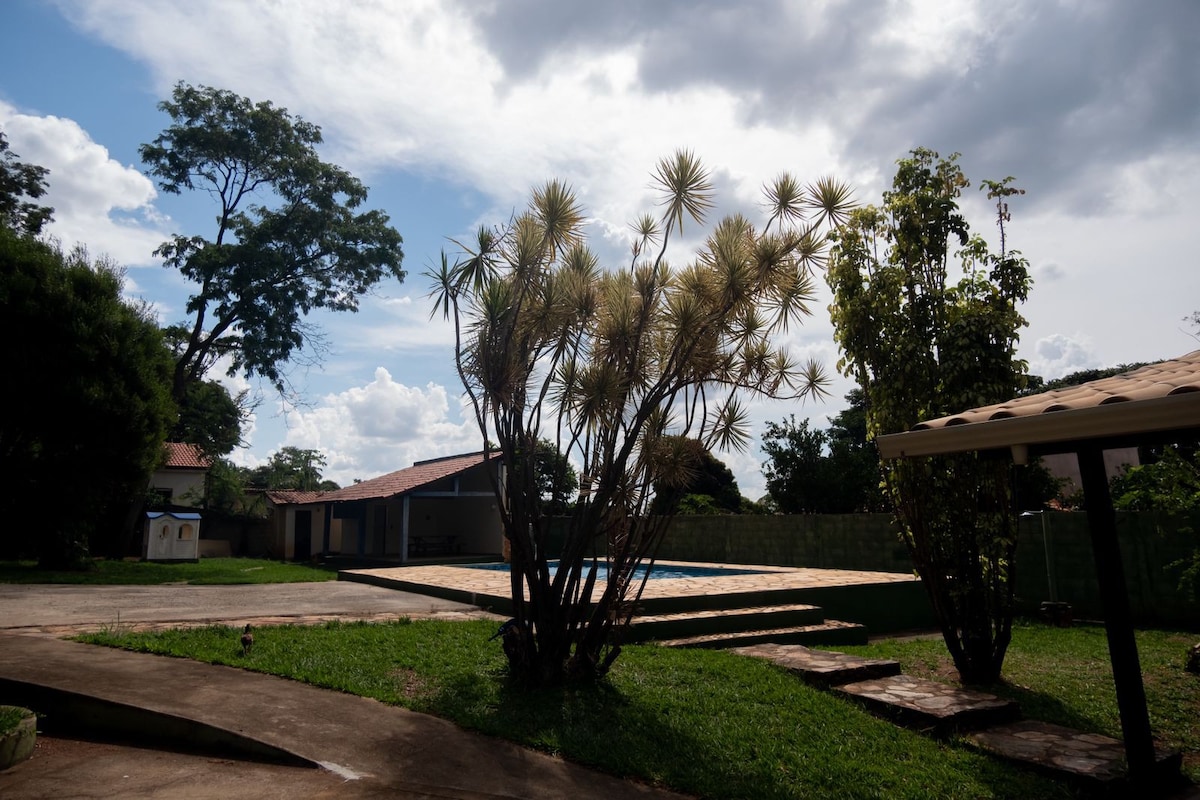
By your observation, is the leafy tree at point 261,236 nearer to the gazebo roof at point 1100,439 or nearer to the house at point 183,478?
the house at point 183,478

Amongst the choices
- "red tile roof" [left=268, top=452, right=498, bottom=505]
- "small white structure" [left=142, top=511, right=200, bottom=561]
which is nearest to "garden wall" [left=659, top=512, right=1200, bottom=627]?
"red tile roof" [left=268, top=452, right=498, bottom=505]

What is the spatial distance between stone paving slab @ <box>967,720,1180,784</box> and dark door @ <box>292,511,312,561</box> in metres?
29.5

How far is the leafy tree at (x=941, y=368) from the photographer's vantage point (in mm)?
7855

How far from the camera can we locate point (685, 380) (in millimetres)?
7234

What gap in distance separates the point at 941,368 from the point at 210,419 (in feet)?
115

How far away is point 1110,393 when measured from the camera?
4.58 meters

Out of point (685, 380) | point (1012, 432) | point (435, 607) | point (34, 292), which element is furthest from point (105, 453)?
point (1012, 432)

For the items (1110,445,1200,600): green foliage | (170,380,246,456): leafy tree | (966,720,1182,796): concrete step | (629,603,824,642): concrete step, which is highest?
(170,380,246,456): leafy tree

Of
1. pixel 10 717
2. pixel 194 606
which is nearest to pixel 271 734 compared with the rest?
pixel 10 717

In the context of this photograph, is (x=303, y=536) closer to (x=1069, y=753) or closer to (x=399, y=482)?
(x=399, y=482)

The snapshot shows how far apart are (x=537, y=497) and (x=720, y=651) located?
3003mm

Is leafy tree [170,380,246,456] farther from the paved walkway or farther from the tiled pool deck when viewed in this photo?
the paved walkway

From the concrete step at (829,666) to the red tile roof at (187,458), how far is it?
2973cm

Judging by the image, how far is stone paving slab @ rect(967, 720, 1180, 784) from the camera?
5094 mm
